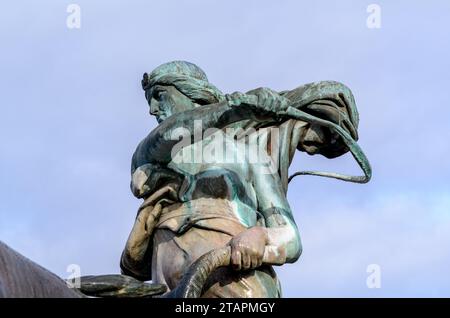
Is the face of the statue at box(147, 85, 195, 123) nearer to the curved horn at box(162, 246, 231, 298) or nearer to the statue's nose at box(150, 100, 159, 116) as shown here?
the statue's nose at box(150, 100, 159, 116)

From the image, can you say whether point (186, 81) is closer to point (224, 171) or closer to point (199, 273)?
point (224, 171)

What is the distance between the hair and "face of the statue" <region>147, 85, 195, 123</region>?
3 centimetres

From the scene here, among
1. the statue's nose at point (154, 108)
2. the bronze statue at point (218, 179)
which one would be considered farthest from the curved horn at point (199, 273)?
the statue's nose at point (154, 108)

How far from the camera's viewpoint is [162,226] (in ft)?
38.4

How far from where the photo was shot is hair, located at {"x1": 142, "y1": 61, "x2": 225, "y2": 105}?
12.2m

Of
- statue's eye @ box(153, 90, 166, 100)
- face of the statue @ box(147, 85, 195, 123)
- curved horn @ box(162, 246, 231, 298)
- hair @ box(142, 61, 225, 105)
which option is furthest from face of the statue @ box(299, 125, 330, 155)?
curved horn @ box(162, 246, 231, 298)

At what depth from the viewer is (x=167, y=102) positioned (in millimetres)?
12188

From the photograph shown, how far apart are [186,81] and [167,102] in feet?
0.61

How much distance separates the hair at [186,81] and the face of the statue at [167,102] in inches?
Result: 1.1

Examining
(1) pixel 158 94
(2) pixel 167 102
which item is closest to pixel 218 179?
(2) pixel 167 102

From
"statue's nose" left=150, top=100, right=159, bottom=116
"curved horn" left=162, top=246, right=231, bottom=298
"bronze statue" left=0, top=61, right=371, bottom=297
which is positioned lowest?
"curved horn" left=162, top=246, right=231, bottom=298

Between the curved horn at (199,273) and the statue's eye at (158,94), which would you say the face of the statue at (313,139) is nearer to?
the statue's eye at (158,94)
